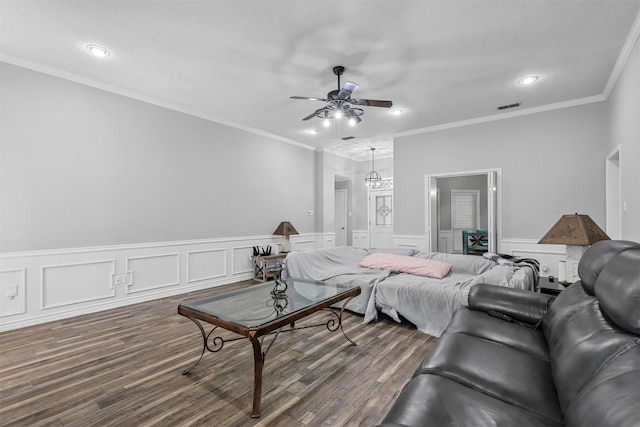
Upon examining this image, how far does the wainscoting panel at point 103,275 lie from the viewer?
320 cm

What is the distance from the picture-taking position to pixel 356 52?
3.02 meters

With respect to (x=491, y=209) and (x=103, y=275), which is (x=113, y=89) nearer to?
(x=103, y=275)

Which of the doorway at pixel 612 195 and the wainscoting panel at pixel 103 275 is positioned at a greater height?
the doorway at pixel 612 195

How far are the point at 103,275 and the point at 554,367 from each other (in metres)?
4.50

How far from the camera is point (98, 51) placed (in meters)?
3.01

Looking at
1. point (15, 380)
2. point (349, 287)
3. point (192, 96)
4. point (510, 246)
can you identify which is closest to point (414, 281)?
point (349, 287)

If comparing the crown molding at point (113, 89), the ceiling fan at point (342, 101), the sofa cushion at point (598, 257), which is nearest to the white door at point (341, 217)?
the crown molding at point (113, 89)

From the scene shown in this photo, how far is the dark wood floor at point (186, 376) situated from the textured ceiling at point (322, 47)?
2840 millimetres

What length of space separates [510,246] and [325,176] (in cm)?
406

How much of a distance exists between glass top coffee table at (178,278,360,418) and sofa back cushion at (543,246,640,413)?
4.71 feet

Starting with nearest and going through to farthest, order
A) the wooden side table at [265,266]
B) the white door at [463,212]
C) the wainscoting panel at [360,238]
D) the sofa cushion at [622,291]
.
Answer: the sofa cushion at [622,291] < the wooden side table at [265,266] < the white door at [463,212] < the wainscoting panel at [360,238]

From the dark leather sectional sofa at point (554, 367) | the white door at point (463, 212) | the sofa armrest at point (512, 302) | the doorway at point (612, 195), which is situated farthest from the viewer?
the white door at point (463, 212)

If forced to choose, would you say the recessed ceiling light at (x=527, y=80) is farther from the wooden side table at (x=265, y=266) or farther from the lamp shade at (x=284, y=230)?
the wooden side table at (x=265, y=266)

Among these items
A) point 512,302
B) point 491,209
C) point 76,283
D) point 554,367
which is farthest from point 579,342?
point 76,283
